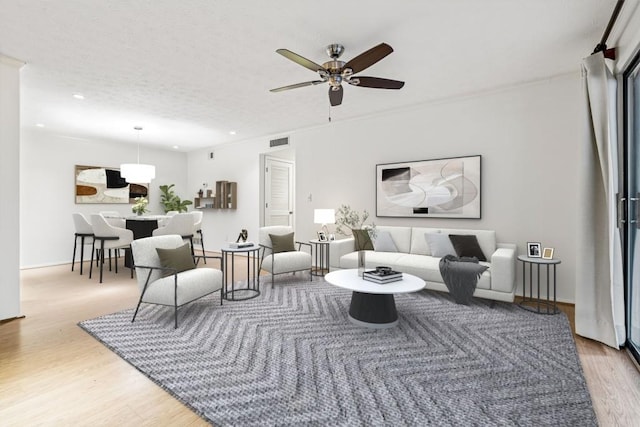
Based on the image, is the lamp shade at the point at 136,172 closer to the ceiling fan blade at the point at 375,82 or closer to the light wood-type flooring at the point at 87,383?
the light wood-type flooring at the point at 87,383

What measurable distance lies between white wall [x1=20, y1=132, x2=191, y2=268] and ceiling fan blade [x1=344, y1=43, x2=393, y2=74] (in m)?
6.25

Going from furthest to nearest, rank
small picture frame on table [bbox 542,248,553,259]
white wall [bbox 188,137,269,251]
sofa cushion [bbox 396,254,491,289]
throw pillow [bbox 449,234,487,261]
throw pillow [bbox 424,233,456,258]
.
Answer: white wall [bbox 188,137,269,251], throw pillow [bbox 424,233,456,258], throw pillow [bbox 449,234,487,261], sofa cushion [bbox 396,254,491,289], small picture frame on table [bbox 542,248,553,259]

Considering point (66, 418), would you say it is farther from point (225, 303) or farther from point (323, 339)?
point (225, 303)

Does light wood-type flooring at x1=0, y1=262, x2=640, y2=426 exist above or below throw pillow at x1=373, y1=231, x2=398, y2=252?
below

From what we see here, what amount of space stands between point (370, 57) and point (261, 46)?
42.2 inches

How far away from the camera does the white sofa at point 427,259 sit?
3.41m

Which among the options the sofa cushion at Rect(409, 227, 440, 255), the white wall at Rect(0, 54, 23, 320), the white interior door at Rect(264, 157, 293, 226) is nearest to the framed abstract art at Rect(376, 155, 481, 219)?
the sofa cushion at Rect(409, 227, 440, 255)

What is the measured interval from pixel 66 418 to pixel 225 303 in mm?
1960

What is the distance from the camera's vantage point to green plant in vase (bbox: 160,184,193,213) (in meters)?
7.61

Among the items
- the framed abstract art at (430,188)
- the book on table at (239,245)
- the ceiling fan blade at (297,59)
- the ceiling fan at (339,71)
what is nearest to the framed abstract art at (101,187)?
the book on table at (239,245)

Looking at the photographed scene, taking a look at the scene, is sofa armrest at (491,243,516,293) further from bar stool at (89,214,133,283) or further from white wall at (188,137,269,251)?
bar stool at (89,214,133,283)

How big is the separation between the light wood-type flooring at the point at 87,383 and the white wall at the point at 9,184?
306 mm

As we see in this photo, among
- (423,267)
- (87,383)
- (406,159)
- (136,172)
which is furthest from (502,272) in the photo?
(136,172)

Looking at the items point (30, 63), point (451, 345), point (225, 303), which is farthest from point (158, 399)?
point (30, 63)
